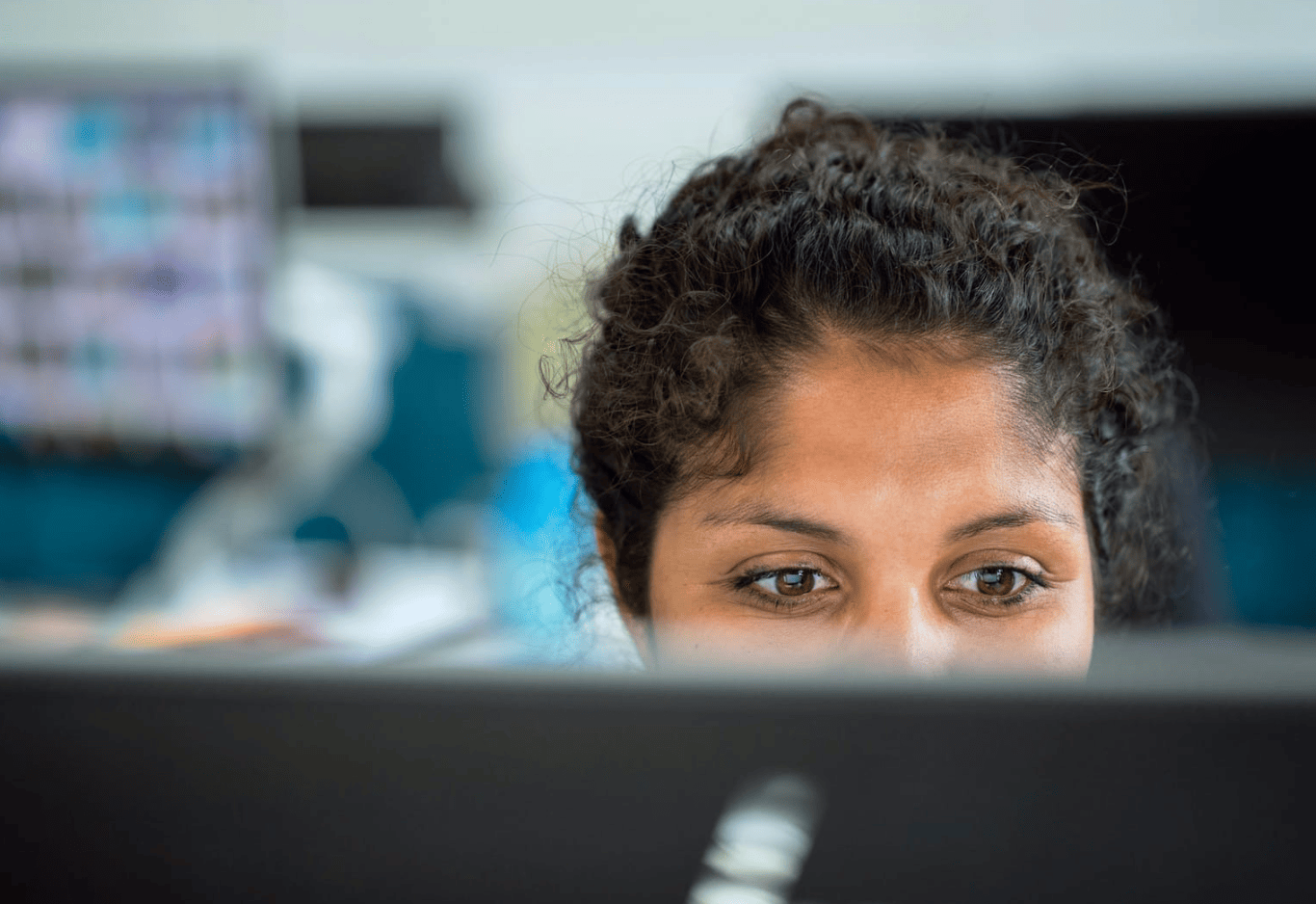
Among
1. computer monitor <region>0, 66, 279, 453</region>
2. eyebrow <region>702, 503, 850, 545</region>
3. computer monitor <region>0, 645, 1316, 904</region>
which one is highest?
computer monitor <region>0, 66, 279, 453</region>

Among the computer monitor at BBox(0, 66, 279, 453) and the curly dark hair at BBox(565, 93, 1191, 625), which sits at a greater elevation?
the computer monitor at BBox(0, 66, 279, 453)

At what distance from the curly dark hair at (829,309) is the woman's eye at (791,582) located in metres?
0.08

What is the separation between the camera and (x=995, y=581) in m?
0.60

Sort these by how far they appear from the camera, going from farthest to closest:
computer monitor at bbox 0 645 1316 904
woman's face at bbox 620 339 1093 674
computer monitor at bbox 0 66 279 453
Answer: computer monitor at bbox 0 66 279 453 < woman's face at bbox 620 339 1093 674 < computer monitor at bbox 0 645 1316 904

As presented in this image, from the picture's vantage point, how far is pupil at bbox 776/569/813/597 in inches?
23.5

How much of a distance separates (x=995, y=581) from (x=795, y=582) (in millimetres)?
124

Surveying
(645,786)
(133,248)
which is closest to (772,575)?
(645,786)

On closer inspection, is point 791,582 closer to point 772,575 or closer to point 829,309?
point 772,575

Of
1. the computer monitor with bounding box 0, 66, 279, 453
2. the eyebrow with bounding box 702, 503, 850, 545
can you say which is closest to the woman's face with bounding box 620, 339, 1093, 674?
the eyebrow with bounding box 702, 503, 850, 545

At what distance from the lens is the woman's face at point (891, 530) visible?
22.4 inches

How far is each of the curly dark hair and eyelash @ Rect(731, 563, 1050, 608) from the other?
0.26ft

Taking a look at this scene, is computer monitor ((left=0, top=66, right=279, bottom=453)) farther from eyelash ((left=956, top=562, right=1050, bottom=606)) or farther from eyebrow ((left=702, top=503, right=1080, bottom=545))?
eyelash ((left=956, top=562, right=1050, bottom=606))

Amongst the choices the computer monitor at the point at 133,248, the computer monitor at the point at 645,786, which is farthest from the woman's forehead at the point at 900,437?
the computer monitor at the point at 133,248

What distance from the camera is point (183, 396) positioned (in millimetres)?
1563
